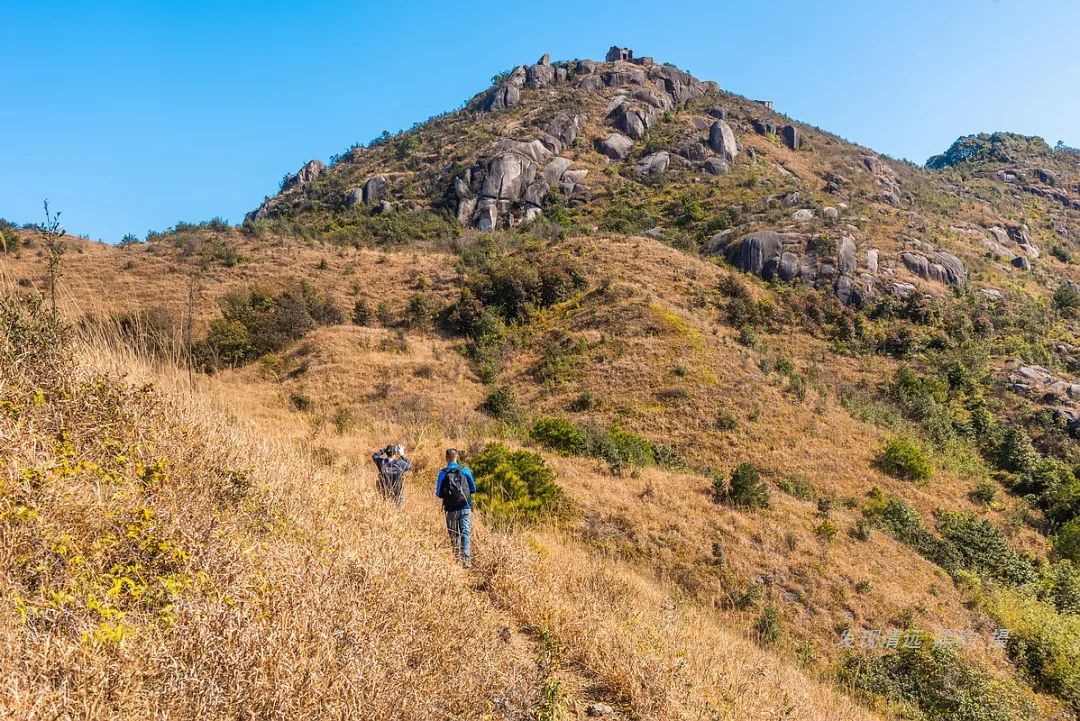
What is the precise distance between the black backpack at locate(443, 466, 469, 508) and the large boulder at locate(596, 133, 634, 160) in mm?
56913

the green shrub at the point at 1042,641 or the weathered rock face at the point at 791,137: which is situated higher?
the weathered rock face at the point at 791,137

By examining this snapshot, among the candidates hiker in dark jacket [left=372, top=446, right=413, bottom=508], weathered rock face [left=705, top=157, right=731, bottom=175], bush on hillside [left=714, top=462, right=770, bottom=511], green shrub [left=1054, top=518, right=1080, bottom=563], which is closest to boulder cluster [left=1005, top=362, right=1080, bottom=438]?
green shrub [left=1054, top=518, right=1080, bottom=563]

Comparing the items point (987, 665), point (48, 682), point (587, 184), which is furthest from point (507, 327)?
point (587, 184)

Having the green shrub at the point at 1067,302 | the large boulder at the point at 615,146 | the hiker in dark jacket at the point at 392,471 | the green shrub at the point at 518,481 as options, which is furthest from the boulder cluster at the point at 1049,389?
the large boulder at the point at 615,146

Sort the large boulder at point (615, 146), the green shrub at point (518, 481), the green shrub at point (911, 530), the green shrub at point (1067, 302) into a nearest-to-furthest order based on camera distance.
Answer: the green shrub at point (518, 481)
the green shrub at point (911, 530)
the green shrub at point (1067, 302)
the large boulder at point (615, 146)

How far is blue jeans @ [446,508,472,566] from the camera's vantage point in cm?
461

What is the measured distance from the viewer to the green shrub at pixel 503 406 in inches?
→ 680

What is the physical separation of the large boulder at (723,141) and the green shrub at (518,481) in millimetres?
53999

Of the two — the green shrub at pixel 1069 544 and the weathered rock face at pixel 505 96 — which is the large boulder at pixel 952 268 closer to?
the green shrub at pixel 1069 544

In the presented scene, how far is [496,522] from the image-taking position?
687cm

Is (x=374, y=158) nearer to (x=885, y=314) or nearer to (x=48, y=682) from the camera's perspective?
(x=885, y=314)

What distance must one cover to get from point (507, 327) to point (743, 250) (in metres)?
17.2

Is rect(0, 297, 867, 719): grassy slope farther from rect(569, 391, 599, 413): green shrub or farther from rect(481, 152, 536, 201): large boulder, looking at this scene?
rect(481, 152, 536, 201): large boulder

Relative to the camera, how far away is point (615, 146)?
5691 centimetres
